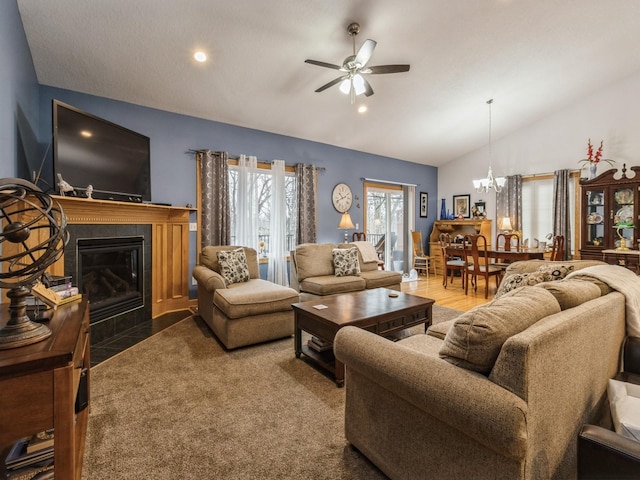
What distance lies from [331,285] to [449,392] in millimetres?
3003

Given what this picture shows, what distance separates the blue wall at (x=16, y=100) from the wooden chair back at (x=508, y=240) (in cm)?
678

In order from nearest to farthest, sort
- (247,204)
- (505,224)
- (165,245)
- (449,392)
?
(449,392) → (165,245) → (247,204) → (505,224)

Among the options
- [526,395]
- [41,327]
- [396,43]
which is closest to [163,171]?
[396,43]

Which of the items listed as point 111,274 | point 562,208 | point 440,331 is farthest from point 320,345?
point 562,208

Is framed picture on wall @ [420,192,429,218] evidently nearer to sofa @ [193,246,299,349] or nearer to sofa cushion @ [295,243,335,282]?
sofa cushion @ [295,243,335,282]

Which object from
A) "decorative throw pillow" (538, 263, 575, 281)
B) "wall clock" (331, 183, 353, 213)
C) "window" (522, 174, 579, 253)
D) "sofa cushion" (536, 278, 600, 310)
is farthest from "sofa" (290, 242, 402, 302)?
"window" (522, 174, 579, 253)

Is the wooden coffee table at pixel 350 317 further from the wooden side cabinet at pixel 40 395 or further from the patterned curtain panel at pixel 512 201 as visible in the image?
the patterned curtain panel at pixel 512 201

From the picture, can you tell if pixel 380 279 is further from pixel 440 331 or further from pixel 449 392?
pixel 449 392

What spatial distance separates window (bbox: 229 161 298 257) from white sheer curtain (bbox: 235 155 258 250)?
4 centimetres

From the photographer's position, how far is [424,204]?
25.7ft

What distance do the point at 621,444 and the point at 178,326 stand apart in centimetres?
378

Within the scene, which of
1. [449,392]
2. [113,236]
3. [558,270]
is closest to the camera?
[449,392]

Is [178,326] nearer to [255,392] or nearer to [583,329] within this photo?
[255,392]

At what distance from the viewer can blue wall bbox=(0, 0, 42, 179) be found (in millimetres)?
2160
